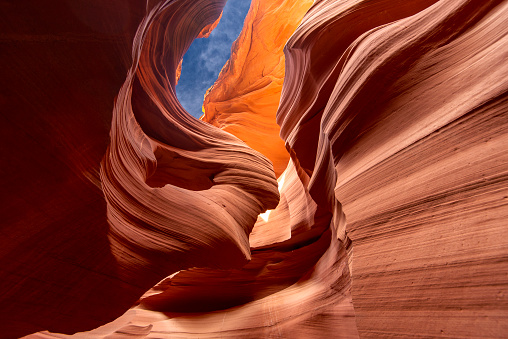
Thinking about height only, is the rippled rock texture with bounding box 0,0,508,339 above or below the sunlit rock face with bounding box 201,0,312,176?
below

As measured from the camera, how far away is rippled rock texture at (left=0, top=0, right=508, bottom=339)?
1106 mm

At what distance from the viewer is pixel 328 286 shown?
2.81 metres

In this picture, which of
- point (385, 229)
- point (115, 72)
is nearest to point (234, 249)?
point (385, 229)

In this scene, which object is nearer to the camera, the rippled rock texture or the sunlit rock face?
the rippled rock texture

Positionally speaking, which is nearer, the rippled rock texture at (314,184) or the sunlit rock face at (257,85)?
the rippled rock texture at (314,184)

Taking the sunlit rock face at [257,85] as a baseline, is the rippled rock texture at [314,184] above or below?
below

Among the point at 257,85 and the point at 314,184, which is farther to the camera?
the point at 257,85

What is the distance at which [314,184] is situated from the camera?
2.79 meters

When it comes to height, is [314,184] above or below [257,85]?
below

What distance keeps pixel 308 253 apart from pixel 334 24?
9.13 feet

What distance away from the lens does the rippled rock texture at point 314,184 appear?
3.63 ft

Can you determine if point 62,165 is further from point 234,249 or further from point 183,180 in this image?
point 183,180

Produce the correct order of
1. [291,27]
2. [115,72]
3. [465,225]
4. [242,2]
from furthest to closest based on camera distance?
[242,2] → [291,27] → [115,72] → [465,225]

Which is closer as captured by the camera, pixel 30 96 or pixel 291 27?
pixel 30 96
